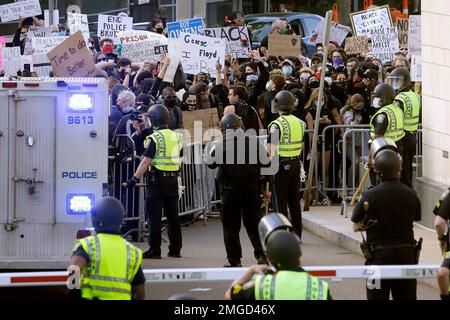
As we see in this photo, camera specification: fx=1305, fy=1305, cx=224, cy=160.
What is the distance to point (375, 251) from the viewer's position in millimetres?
10508

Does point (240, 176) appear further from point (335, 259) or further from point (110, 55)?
point (110, 55)

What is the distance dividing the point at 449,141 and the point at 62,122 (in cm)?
600

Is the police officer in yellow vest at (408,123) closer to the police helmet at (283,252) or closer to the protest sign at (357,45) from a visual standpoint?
the protest sign at (357,45)

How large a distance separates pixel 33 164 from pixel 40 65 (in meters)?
8.50

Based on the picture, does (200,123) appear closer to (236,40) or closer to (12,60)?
(12,60)

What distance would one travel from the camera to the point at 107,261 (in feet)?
27.9

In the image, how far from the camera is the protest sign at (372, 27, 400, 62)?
83.1 feet

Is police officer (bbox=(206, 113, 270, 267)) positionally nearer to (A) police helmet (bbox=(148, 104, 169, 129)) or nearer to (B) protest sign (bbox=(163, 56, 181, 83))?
(A) police helmet (bbox=(148, 104, 169, 129))

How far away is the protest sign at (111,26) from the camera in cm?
2636

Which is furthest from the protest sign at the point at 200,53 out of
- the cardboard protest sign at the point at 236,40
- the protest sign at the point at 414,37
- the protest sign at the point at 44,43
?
the protest sign at the point at 414,37

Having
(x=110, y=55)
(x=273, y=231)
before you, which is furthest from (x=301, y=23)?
(x=273, y=231)

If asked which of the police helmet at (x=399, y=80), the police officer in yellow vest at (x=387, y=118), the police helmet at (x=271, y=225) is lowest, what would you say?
the police helmet at (x=271, y=225)

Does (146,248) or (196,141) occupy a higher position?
(196,141)

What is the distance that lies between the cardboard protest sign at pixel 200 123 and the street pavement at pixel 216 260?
1255 mm
